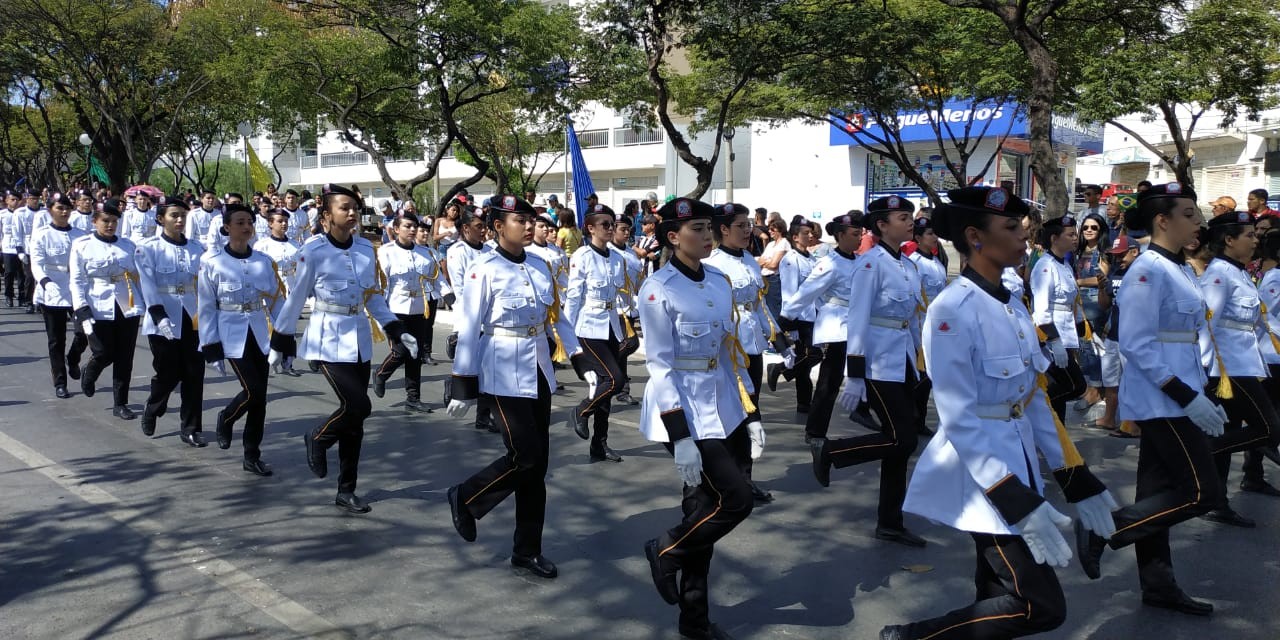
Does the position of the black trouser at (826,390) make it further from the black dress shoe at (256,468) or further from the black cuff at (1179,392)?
the black dress shoe at (256,468)

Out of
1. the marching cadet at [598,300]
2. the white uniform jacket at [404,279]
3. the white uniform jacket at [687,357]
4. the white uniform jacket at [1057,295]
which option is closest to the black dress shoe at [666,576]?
the white uniform jacket at [687,357]

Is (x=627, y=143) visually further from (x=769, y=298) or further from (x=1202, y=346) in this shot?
(x=1202, y=346)

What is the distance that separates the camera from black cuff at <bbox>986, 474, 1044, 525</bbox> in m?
3.36

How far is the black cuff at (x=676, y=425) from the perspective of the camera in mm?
4445

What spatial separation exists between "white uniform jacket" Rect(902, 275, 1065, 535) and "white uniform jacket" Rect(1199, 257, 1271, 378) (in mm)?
3184

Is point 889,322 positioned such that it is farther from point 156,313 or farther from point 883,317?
point 156,313

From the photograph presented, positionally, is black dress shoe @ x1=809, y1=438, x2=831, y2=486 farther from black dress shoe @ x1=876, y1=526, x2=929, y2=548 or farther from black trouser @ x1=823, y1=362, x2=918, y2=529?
black dress shoe @ x1=876, y1=526, x2=929, y2=548

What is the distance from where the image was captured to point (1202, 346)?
645 centimetres

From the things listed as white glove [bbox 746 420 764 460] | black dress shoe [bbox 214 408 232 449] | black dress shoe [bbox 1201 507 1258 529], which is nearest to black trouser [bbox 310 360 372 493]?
black dress shoe [bbox 214 408 232 449]

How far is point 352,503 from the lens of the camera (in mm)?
6488

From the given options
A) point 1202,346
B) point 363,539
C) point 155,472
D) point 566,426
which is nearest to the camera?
point 363,539

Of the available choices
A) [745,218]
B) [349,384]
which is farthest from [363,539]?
[745,218]

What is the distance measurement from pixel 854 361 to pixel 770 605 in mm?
1822

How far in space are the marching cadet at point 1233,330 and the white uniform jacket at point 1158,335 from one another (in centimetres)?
94
